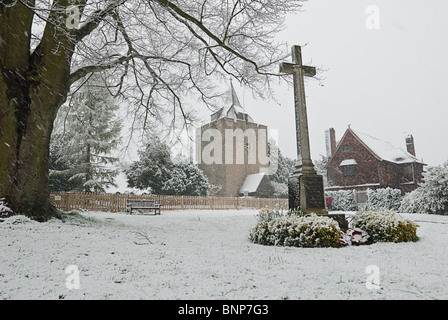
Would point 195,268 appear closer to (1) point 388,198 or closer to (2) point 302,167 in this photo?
(2) point 302,167

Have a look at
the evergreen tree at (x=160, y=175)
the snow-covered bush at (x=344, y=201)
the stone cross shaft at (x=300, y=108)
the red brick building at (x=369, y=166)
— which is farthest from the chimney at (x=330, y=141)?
the stone cross shaft at (x=300, y=108)

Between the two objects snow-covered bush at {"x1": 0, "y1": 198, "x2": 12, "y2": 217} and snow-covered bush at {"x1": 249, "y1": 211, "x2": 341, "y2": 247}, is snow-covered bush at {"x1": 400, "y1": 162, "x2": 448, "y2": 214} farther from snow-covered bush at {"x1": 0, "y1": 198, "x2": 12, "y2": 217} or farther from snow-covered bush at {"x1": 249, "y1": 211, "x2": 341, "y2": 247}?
snow-covered bush at {"x1": 0, "y1": 198, "x2": 12, "y2": 217}

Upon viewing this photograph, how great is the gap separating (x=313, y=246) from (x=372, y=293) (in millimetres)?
3214

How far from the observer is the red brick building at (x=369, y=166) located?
29734 millimetres

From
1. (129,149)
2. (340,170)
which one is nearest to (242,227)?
(129,149)

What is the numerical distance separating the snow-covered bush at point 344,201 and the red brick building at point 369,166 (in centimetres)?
760

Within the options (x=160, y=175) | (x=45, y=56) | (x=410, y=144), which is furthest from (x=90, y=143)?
(x=410, y=144)

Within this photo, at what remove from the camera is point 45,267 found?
4.25 meters

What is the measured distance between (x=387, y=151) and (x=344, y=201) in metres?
13.0

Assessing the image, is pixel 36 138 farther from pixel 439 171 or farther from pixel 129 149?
pixel 439 171

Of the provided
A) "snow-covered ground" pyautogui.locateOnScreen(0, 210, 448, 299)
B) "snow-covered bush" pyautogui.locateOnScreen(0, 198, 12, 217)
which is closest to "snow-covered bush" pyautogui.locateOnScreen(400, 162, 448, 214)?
"snow-covered ground" pyautogui.locateOnScreen(0, 210, 448, 299)

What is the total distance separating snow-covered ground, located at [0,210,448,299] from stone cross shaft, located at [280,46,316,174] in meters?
3.27

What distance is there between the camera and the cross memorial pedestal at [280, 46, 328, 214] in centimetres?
869

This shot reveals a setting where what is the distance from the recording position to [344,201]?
23438mm
